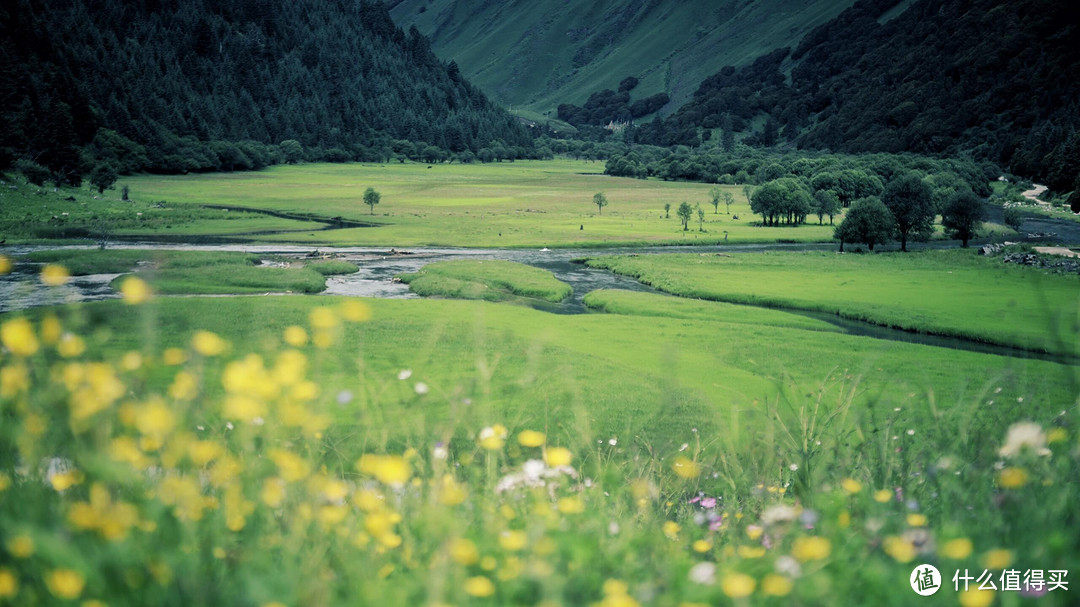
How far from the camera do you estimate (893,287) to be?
5859cm

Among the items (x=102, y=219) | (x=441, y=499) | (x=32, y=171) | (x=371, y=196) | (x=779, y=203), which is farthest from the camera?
(x=371, y=196)

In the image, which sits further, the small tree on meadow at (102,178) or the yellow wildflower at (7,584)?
the small tree on meadow at (102,178)

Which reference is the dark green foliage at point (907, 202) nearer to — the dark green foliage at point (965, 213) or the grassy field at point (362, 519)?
the dark green foliage at point (965, 213)

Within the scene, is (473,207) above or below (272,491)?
above

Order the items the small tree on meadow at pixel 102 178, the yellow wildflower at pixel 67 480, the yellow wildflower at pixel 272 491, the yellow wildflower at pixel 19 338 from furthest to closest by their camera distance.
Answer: the small tree on meadow at pixel 102 178, the yellow wildflower at pixel 67 480, the yellow wildflower at pixel 272 491, the yellow wildflower at pixel 19 338

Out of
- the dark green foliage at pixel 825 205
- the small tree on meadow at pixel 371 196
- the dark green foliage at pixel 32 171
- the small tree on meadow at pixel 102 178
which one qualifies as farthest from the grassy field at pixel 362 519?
the small tree on meadow at pixel 102 178

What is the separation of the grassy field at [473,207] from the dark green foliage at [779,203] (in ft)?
11.4

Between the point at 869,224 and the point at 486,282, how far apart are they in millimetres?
48243

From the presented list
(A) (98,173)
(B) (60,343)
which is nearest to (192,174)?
(A) (98,173)

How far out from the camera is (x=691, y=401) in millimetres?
26656

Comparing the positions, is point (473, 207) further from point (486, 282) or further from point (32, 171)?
point (486, 282)

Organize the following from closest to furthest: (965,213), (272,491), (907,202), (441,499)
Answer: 1. (272,491)
2. (441,499)
3. (907,202)
4. (965,213)

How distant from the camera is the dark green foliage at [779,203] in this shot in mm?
111312

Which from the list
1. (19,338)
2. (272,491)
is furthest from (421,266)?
(272,491)
